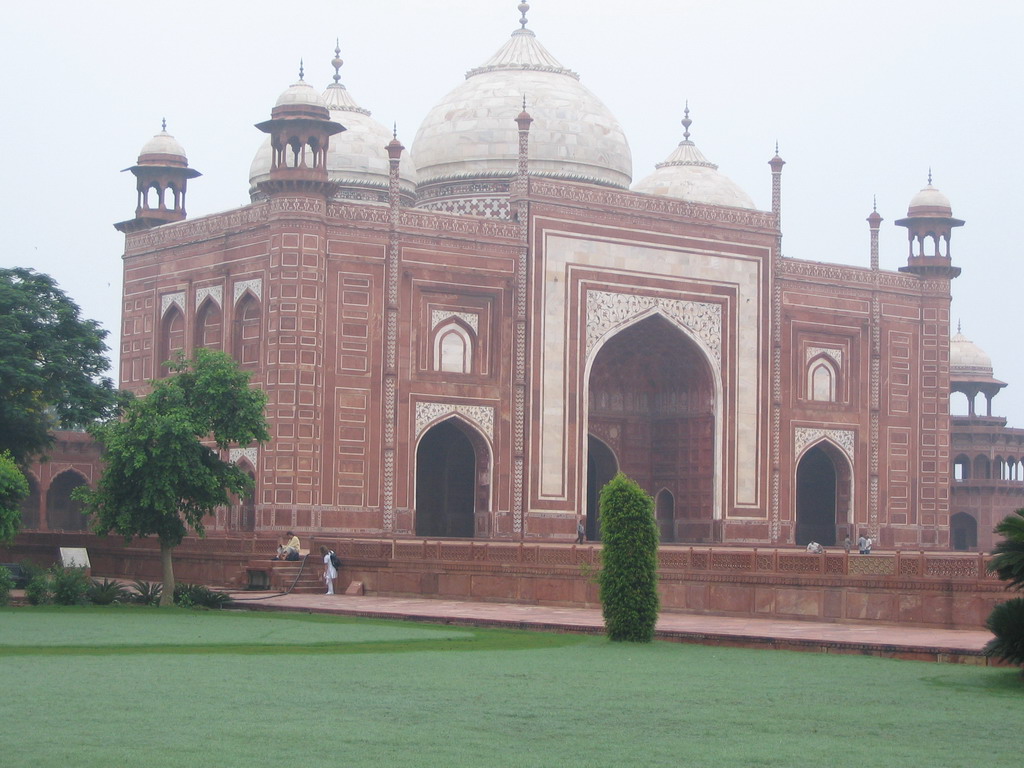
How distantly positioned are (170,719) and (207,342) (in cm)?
1697

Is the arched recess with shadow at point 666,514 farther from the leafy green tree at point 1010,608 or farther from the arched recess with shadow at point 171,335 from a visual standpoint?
the leafy green tree at point 1010,608

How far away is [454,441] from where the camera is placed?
24859 mm

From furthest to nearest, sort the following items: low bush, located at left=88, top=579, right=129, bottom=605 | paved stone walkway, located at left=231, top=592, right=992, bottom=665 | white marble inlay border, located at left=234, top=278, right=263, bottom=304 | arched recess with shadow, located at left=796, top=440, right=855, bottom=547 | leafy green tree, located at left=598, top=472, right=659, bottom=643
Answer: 1. arched recess with shadow, located at left=796, top=440, right=855, bottom=547
2. white marble inlay border, located at left=234, top=278, right=263, bottom=304
3. low bush, located at left=88, top=579, right=129, bottom=605
4. leafy green tree, located at left=598, top=472, right=659, bottom=643
5. paved stone walkway, located at left=231, top=592, right=992, bottom=665

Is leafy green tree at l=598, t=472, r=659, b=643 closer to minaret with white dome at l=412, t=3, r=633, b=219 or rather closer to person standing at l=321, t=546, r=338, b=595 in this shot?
person standing at l=321, t=546, r=338, b=595

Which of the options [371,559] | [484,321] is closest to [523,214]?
[484,321]

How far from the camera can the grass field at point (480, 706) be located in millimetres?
6199

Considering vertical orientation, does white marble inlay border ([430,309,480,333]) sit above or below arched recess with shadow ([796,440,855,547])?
above

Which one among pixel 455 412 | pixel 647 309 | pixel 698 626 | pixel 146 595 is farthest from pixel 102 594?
pixel 647 309

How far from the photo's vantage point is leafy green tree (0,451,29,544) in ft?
50.9

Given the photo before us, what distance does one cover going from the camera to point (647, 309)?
24.9 meters

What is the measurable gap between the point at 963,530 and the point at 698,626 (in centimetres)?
2342

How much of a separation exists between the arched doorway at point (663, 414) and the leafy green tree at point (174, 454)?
9164 mm

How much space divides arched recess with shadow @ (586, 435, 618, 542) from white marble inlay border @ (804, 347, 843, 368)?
11.4 feet

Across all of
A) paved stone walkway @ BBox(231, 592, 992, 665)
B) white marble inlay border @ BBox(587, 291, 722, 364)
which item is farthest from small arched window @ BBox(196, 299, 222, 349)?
paved stone walkway @ BBox(231, 592, 992, 665)
